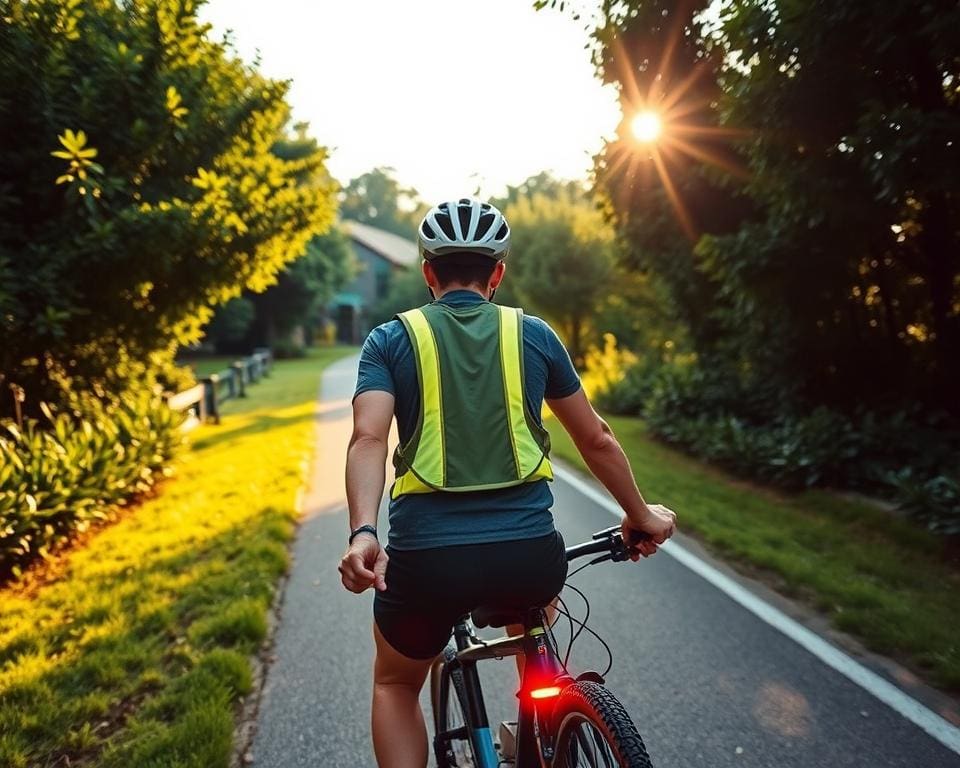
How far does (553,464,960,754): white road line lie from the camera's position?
3.35 metres

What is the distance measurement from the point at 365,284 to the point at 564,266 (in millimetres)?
43979

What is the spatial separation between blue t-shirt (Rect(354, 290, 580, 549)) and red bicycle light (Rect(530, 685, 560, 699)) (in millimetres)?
435

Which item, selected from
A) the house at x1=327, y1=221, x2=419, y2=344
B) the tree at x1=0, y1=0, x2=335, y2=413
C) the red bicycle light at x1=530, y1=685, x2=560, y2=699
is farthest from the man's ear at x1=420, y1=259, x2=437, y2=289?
the house at x1=327, y1=221, x2=419, y2=344

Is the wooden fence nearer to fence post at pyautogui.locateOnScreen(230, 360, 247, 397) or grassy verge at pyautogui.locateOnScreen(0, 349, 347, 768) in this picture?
fence post at pyautogui.locateOnScreen(230, 360, 247, 397)

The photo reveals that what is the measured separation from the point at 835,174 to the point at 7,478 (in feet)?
24.1

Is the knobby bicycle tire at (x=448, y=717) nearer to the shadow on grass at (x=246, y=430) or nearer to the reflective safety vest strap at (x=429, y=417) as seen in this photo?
the reflective safety vest strap at (x=429, y=417)

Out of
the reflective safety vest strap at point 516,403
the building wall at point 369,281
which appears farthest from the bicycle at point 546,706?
the building wall at point 369,281

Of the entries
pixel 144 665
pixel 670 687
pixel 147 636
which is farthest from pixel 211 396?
pixel 670 687

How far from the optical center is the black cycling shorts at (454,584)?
188cm

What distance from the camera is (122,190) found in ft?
20.7

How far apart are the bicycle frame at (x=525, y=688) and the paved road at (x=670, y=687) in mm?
1196

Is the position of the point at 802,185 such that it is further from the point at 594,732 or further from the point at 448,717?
the point at 594,732

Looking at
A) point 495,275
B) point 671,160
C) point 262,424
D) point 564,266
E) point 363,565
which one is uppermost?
point 671,160

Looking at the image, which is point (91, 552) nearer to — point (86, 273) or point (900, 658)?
point (86, 273)
